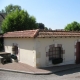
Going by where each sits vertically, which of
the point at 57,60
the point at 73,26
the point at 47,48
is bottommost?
the point at 57,60

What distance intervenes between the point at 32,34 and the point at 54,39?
195cm

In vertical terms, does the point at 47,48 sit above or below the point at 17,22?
below

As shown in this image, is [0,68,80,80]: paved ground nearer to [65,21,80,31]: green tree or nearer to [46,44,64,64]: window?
[46,44,64,64]: window

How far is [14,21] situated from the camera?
86.6 ft

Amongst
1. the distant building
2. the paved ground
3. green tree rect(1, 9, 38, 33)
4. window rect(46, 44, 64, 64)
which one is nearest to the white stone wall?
the distant building

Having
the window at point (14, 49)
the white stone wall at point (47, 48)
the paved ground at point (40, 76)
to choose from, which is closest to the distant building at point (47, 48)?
the white stone wall at point (47, 48)

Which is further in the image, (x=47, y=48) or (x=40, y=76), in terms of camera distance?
(x=47, y=48)

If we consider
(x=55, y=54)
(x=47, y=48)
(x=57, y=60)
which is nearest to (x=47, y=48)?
(x=47, y=48)

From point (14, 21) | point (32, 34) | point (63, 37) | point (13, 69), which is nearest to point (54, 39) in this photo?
point (63, 37)

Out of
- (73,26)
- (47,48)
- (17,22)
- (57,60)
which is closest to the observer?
(47,48)

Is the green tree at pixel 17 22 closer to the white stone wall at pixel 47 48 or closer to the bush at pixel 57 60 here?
Answer: the white stone wall at pixel 47 48

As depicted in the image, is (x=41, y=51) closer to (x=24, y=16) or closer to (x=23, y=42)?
(x=23, y=42)

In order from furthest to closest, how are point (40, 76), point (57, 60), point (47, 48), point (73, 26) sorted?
point (73, 26), point (57, 60), point (47, 48), point (40, 76)

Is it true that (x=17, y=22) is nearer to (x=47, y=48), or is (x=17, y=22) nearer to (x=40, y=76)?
(x=47, y=48)
